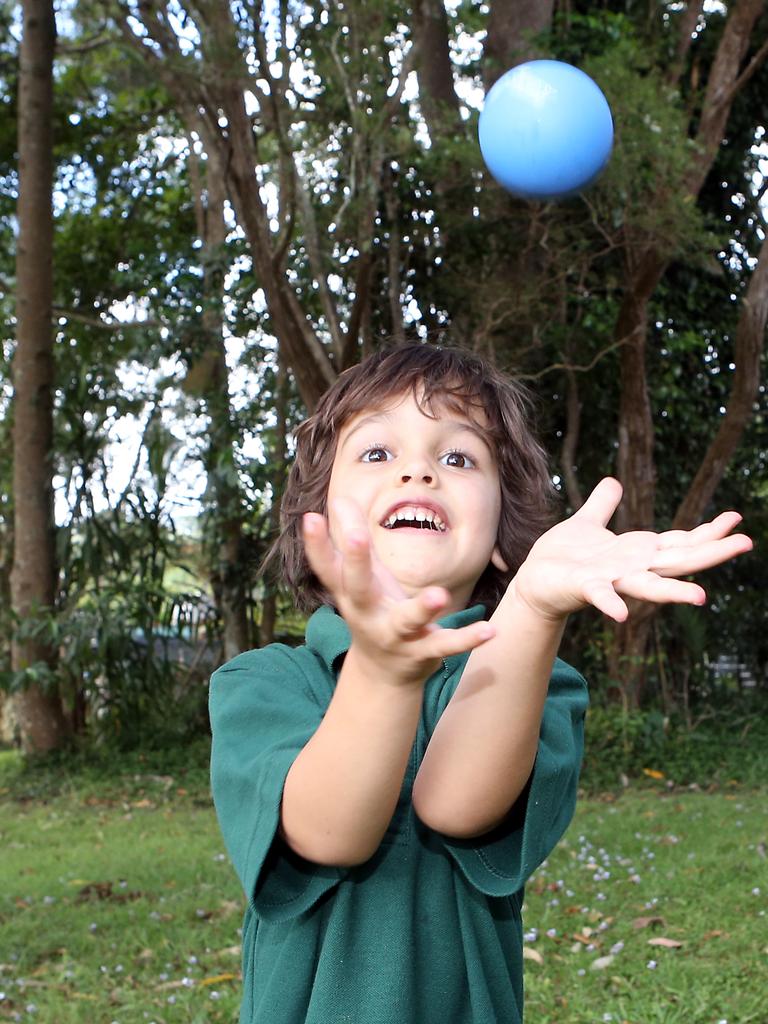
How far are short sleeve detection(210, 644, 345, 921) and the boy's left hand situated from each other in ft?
1.01

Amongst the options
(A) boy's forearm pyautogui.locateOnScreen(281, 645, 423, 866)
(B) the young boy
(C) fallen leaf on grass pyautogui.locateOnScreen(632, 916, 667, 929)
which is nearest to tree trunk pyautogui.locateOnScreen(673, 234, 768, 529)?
(C) fallen leaf on grass pyautogui.locateOnScreen(632, 916, 667, 929)

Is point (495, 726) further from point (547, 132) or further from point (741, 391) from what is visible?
point (741, 391)

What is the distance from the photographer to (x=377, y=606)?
3.10ft

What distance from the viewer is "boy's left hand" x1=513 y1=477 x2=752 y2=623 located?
104 centimetres

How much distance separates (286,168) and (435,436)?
4894 mm

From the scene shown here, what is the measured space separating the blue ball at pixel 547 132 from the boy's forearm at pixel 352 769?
8.57 ft

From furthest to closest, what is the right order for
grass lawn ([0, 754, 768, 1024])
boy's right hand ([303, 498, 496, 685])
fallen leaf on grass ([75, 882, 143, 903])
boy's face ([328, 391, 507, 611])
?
fallen leaf on grass ([75, 882, 143, 903]) < grass lawn ([0, 754, 768, 1024]) < boy's face ([328, 391, 507, 611]) < boy's right hand ([303, 498, 496, 685])

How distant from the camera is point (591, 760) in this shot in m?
7.07

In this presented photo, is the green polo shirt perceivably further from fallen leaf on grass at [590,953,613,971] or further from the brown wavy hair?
fallen leaf on grass at [590,953,613,971]

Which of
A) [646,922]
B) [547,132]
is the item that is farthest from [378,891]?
[646,922]

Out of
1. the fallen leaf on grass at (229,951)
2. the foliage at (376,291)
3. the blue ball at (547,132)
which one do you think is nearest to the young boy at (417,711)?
the blue ball at (547,132)

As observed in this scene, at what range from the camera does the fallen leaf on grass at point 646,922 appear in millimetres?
3803

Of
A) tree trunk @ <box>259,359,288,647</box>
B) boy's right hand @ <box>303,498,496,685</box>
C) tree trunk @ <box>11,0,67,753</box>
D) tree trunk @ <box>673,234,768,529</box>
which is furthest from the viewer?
tree trunk @ <box>11,0,67,753</box>

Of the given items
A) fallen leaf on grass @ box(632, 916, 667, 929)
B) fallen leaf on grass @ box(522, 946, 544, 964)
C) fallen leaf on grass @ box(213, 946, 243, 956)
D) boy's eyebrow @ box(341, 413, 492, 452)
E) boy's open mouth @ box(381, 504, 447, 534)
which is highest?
boy's eyebrow @ box(341, 413, 492, 452)
